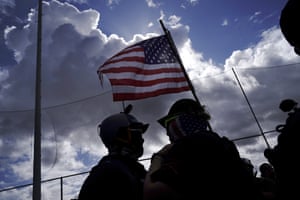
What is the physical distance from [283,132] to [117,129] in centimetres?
164

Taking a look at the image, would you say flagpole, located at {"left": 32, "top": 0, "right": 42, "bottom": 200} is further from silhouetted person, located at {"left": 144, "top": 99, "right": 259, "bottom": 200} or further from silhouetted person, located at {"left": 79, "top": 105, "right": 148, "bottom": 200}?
silhouetted person, located at {"left": 144, "top": 99, "right": 259, "bottom": 200}

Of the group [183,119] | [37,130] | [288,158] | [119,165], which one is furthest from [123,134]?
[37,130]

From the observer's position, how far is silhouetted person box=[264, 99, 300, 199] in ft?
4.06

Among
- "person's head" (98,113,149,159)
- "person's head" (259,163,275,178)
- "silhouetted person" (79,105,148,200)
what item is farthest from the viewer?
"person's head" (259,163,275,178)

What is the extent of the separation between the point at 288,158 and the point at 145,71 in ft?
13.6

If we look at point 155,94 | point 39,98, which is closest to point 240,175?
point 155,94

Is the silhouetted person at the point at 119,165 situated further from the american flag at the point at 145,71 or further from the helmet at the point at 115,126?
the american flag at the point at 145,71

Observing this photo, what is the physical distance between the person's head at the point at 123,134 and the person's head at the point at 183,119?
421 millimetres

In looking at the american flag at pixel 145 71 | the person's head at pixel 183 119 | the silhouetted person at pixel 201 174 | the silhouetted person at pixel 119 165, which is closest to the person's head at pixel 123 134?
the silhouetted person at pixel 119 165

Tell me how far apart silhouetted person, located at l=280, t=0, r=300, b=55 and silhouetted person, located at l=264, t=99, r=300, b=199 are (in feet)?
1.11

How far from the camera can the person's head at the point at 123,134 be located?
8.16 ft

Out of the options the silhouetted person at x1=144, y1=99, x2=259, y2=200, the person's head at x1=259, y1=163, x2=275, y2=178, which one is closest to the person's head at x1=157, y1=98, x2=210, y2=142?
the silhouetted person at x1=144, y1=99, x2=259, y2=200

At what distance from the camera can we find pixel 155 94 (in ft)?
16.1

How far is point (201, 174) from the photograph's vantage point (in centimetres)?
117
